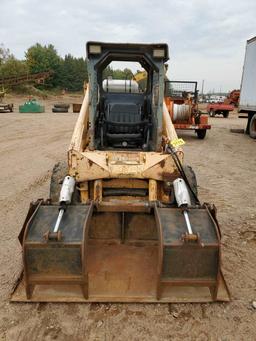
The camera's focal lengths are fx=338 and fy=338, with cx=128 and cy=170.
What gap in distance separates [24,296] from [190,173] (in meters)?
2.43

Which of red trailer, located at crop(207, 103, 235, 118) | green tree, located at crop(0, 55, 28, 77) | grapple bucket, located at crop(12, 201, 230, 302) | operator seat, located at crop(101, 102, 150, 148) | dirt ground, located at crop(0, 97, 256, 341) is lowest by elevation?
red trailer, located at crop(207, 103, 235, 118)

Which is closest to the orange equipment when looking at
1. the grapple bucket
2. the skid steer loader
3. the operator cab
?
the operator cab

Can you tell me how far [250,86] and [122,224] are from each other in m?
Result: 11.5

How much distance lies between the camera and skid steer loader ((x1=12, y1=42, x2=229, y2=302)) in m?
2.64

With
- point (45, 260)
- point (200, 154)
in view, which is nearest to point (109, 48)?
point (45, 260)

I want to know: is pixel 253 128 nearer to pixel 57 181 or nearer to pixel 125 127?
pixel 125 127

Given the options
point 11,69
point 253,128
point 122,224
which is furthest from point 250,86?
point 11,69

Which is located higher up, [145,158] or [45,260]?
[145,158]

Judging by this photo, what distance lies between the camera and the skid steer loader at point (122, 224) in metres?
2.64

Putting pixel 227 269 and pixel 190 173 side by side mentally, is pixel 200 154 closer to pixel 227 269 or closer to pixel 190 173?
pixel 190 173

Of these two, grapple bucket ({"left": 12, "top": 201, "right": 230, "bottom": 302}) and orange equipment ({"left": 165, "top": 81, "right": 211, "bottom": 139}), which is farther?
orange equipment ({"left": 165, "top": 81, "right": 211, "bottom": 139})

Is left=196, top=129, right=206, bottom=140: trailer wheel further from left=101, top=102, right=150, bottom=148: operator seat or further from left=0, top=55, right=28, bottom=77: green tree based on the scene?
left=0, top=55, right=28, bottom=77: green tree

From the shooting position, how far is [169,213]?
2.90 m

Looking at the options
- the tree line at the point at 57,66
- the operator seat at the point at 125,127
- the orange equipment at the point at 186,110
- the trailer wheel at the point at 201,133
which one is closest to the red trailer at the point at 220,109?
the orange equipment at the point at 186,110
